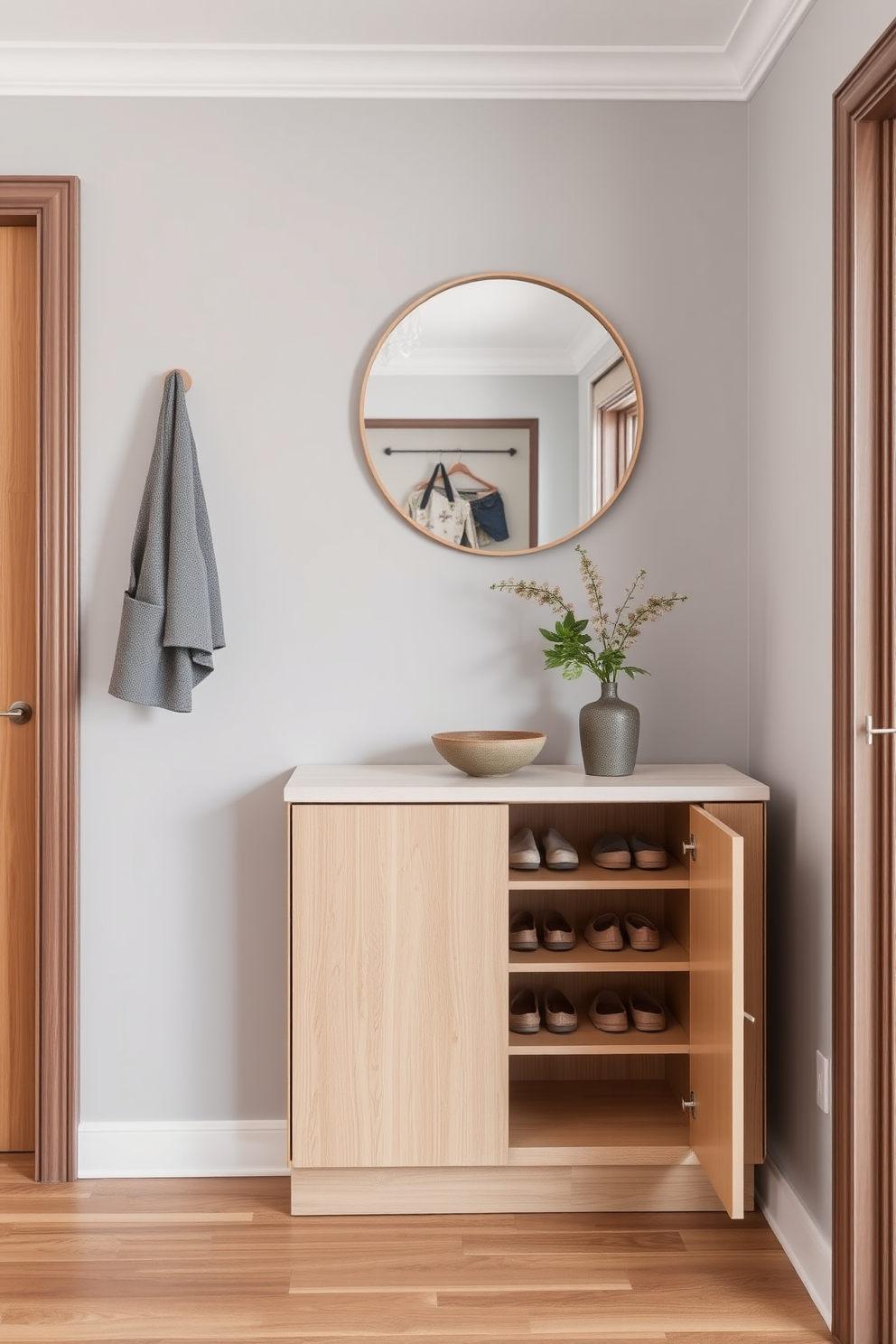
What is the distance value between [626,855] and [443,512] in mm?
859

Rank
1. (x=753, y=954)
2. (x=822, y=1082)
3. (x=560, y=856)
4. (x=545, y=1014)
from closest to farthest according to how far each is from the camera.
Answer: (x=822, y=1082), (x=753, y=954), (x=560, y=856), (x=545, y=1014)

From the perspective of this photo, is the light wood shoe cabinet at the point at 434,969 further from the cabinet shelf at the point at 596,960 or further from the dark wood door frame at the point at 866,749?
the dark wood door frame at the point at 866,749

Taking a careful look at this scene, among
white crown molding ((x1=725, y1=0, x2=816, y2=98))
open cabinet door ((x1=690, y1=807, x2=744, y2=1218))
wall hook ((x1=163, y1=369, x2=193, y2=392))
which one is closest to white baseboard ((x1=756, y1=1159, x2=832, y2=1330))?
open cabinet door ((x1=690, y1=807, x2=744, y2=1218))

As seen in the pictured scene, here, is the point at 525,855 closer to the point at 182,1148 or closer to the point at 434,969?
the point at 434,969

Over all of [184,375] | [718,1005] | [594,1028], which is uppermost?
[184,375]

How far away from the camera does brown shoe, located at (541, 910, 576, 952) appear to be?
2.21 metres

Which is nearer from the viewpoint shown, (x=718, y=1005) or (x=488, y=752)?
(x=718, y=1005)

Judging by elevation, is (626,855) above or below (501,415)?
below

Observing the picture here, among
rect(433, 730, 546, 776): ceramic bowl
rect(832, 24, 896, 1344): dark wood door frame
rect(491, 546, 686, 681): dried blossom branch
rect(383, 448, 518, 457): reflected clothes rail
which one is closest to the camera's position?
rect(832, 24, 896, 1344): dark wood door frame

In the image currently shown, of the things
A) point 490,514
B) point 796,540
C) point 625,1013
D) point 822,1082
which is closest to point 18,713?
point 490,514

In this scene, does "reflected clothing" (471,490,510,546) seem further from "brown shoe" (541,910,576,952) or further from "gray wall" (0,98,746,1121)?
"brown shoe" (541,910,576,952)

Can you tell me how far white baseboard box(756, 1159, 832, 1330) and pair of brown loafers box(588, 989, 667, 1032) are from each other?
367mm

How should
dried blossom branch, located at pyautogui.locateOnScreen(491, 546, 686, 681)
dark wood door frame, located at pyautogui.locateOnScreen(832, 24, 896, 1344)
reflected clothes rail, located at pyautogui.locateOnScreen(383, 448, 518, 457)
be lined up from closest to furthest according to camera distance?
dark wood door frame, located at pyautogui.locateOnScreen(832, 24, 896, 1344), dried blossom branch, located at pyautogui.locateOnScreen(491, 546, 686, 681), reflected clothes rail, located at pyautogui.locateOnScreen(383, 448, 518, 457)

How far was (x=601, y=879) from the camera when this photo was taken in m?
2.14
